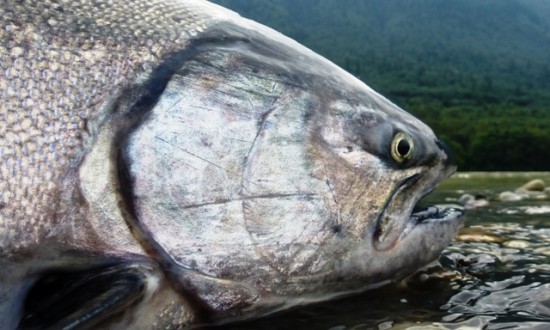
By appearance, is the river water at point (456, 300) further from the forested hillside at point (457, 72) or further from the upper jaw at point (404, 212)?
the forested hillside at point (457, 72)

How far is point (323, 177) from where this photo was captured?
2.50 meters

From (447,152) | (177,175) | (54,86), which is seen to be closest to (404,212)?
(447,152)

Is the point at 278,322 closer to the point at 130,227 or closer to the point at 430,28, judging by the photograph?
the point at 130,227

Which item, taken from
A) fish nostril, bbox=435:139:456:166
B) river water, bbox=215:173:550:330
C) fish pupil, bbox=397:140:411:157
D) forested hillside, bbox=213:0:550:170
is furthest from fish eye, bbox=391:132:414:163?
forested hillside, bbox=213:0:550:170

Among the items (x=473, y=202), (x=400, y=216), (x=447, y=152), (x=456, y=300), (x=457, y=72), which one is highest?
(x=447, y=152)

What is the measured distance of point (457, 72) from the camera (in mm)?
121562

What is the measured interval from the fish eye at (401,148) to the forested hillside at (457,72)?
591 centimetres

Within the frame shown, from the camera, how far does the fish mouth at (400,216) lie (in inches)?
103

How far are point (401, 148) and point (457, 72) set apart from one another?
12436cm

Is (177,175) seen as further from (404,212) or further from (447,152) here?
(447,152)

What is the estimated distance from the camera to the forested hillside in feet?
169

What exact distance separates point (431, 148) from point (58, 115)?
4.96 ft

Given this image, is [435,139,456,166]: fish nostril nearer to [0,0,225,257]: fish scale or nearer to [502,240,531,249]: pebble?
[0,0,225,257]: fish scale

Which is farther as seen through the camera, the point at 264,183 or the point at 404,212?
the point at 404,212
